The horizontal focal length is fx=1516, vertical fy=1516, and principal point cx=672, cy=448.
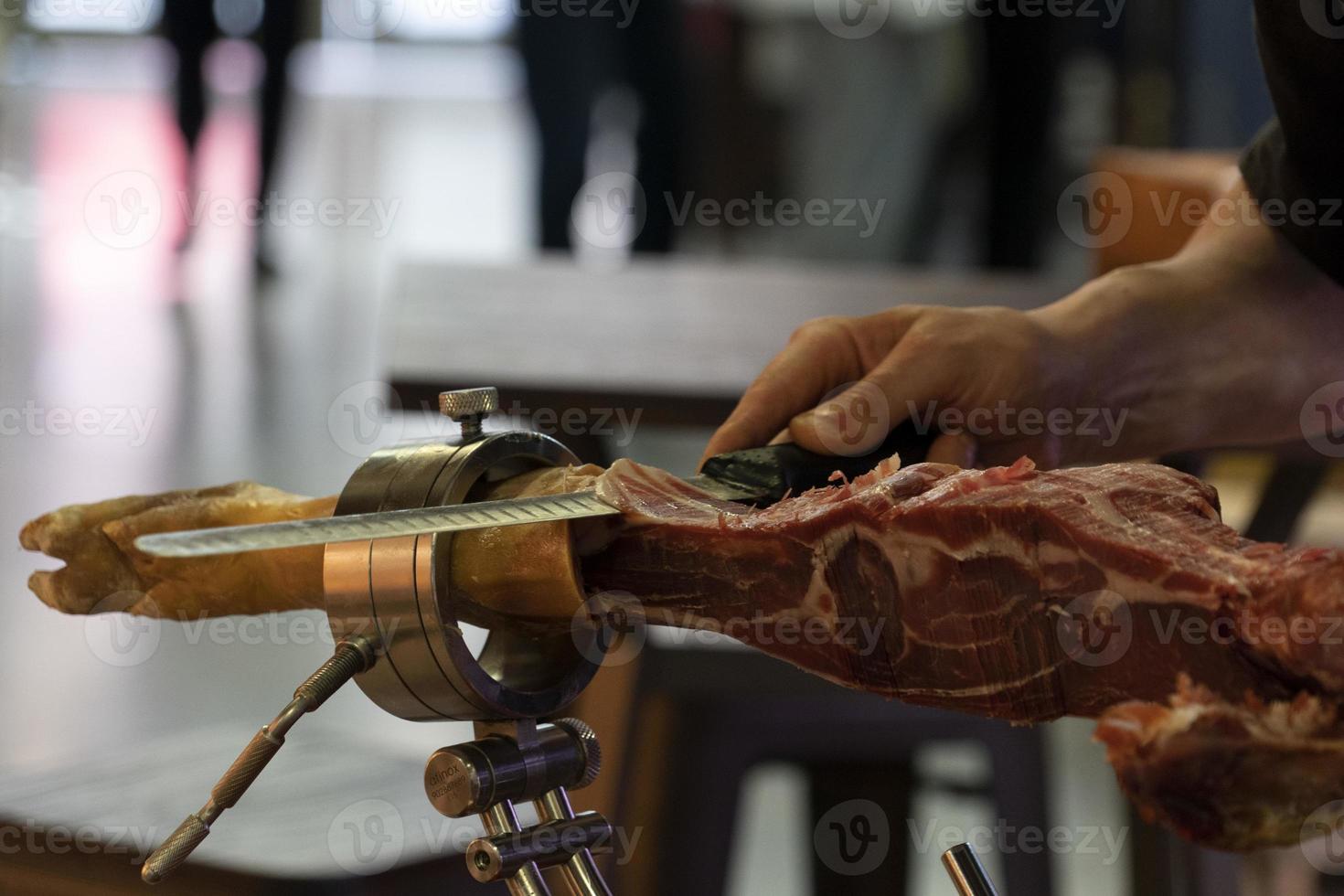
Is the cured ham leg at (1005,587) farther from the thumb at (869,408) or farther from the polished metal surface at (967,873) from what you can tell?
the thumb at (869,408)

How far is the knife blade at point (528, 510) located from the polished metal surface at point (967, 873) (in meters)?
0.24

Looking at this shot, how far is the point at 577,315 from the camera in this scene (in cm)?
203

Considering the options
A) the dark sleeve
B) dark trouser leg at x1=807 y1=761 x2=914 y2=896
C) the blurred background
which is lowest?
dark trouser leg at x1=807 y1=761 x2=914 y2=896

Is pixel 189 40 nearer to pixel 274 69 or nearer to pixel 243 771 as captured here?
pixel 274 69

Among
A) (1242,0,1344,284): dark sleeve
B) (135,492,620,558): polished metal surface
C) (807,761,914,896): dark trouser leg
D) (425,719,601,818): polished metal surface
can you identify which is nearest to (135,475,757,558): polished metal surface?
(135,492,620,558): polished metal surface

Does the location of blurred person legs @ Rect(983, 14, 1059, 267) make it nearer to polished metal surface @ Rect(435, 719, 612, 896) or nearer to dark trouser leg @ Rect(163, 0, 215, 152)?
dark trouser leg @ Rect(163, 0, 215, 152)

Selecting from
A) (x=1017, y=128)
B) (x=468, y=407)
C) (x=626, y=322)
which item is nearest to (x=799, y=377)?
(x=468, y=407)

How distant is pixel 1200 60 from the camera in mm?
6254

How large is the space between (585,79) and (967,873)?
4322mm

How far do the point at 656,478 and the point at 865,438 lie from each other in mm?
240

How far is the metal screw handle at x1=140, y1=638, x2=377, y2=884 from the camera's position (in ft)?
2.25

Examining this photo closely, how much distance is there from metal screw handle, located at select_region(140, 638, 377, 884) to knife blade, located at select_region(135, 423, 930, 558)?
7 centimetres

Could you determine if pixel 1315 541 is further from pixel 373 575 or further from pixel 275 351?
pixel 275 351

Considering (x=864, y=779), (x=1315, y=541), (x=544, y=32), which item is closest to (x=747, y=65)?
(x=544, y=32)
